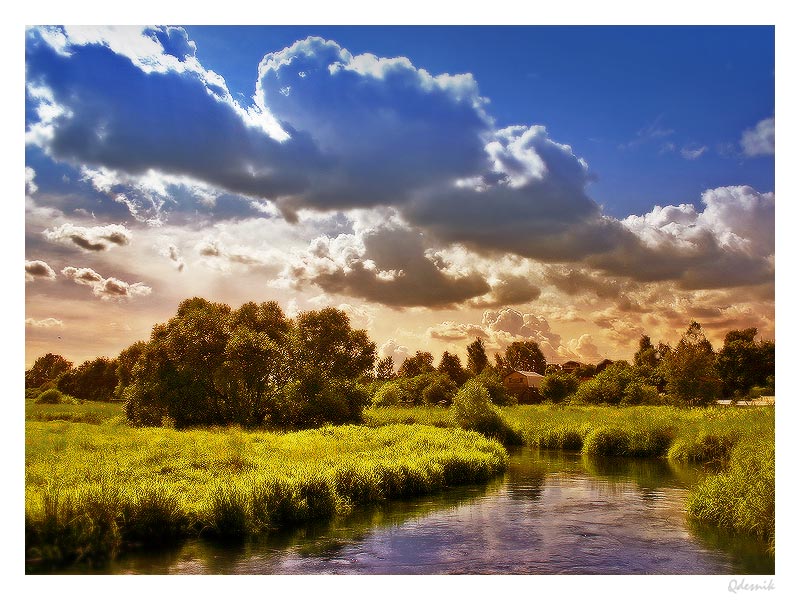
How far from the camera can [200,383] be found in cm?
2609

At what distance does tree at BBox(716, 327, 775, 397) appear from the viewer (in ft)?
76.2

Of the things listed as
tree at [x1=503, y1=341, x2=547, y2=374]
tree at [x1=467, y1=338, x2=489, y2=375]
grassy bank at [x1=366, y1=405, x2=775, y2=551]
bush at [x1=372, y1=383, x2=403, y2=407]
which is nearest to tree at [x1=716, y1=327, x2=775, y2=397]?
grassy bank at [x1=366, y1=405, x2=775, y2=551]

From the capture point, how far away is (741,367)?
28703 mm

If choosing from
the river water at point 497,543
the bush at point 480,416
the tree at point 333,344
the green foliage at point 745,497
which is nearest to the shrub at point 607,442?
the bush at point 480,416

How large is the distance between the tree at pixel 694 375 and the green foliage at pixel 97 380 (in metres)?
29.4

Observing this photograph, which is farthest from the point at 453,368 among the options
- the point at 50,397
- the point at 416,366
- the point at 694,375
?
the point at 50,397

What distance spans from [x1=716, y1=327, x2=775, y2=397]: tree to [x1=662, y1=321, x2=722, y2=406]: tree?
0.79 m

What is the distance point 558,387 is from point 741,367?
2245cm

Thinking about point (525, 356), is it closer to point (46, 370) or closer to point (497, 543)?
point (46, 370)

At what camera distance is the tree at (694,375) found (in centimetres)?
3369

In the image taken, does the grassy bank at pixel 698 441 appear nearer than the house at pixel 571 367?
Yes

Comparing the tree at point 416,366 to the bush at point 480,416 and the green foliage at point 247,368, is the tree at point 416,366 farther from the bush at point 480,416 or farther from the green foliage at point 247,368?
the bush at point 480,416
